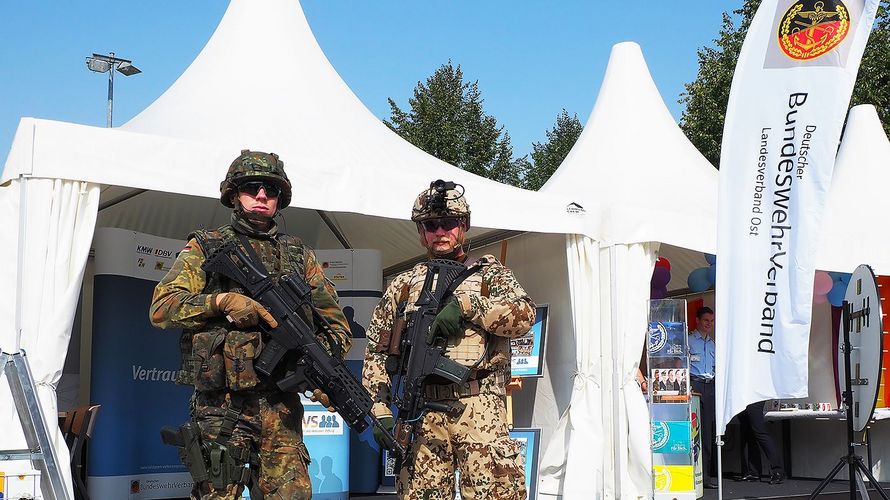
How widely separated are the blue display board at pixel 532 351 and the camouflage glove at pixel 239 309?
175 inches

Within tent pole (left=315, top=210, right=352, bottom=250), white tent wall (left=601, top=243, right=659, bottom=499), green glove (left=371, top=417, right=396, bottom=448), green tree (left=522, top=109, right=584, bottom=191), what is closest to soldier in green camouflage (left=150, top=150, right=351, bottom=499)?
green glove (left=371, top=417, right=396, bottom=448)

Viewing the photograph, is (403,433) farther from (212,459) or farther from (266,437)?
(212,459)

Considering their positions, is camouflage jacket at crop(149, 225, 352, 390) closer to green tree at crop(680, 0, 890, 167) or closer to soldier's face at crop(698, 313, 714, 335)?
soldier's face at crop(698, 313, 714, 335)

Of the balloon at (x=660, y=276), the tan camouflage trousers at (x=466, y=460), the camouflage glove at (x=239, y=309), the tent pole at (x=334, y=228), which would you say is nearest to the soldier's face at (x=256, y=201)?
the camouflage glove at (x=239, y=309)

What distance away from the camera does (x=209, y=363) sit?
11.3 feet

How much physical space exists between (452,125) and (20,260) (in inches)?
894

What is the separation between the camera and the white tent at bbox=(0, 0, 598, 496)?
5207 mm

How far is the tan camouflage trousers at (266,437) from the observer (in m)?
3.45

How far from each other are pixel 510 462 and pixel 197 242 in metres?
1.51

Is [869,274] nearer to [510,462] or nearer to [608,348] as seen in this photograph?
[608,348]

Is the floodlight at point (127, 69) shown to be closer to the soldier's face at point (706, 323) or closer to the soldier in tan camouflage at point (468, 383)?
the soldier's face at point (706, 323)

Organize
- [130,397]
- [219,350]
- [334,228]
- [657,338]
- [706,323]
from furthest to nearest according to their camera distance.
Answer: [706,323] → [334,228] → [657,338] → [130,397] → [219,350]

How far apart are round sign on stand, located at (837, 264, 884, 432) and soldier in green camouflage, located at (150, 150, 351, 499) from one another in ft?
11.0

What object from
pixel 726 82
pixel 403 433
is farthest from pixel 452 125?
pixel 403 433
